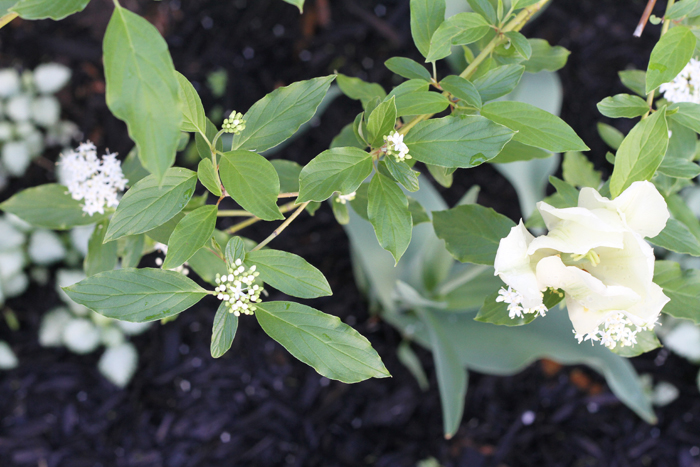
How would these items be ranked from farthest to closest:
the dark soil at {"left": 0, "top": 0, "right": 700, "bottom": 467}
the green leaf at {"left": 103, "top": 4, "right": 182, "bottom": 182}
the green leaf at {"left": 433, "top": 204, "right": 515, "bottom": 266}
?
the dark soil at {"left": 0, "top": 0, "right": 700, "bottom": 467} < the green leaf at {"left": 433, "top": 204, "right": 515, "bottom": 266} < the green leaf at {"left": 103, "top": 4, "right": 182, "bottom": 182}

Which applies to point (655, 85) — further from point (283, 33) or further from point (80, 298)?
point (283, 33)

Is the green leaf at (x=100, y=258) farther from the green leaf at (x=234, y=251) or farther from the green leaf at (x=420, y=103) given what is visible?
the green leaf at (x=420, y=103)

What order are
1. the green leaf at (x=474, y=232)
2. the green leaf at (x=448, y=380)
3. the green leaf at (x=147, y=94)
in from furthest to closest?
the green leaf at (x=448, y=380)
the green leaf at (x=474, y=232)
the green leaf at (x=147, y=94)

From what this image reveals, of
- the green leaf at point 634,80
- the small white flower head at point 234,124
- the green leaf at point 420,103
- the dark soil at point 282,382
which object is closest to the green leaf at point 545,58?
the green leaf at point 634,80

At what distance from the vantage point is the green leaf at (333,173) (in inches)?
16.5

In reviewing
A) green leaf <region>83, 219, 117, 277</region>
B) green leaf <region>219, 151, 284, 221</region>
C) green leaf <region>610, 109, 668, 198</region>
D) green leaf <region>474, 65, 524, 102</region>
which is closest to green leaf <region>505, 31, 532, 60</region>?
green leaf <region>474, 65, 524, 102</region>

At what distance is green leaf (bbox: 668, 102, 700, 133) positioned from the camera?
0.46 m

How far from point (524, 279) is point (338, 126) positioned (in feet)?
3.22

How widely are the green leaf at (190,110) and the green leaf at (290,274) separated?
119mm

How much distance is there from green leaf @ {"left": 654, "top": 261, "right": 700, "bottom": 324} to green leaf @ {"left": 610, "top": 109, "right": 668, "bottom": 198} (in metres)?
0.13

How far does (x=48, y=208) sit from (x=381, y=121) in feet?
1.47

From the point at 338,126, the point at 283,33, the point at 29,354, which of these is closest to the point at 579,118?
the point at 338,126

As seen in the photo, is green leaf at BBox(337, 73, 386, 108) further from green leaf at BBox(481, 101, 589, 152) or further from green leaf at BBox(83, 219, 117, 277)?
green leaf at BBox(83, 219, 117, 277)

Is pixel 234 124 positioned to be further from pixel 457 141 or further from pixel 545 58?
pixel 545 58
